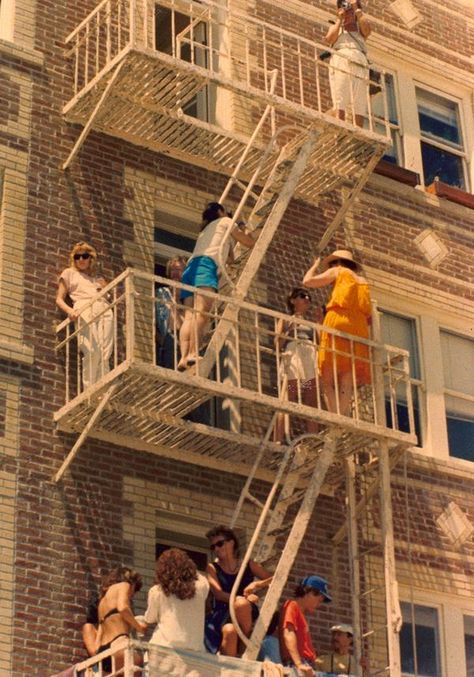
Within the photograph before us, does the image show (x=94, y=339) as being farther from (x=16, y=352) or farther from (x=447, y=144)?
(x=447, y=144)

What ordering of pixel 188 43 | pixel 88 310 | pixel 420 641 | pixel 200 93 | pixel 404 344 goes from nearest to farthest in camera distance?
pixel 88 310
pixel 420 641
pixel 188 43
pixel 200 93
pixel 404 344

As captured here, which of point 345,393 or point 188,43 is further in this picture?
point 188,43

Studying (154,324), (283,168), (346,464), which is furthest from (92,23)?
(346,464)

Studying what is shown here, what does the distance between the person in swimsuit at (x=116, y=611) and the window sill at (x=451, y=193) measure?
879 centimetres

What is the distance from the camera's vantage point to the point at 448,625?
22.2m

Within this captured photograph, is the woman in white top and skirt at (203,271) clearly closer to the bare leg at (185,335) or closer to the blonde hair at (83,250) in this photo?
the bare leg at (185,335)

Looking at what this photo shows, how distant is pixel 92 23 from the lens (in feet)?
74.7

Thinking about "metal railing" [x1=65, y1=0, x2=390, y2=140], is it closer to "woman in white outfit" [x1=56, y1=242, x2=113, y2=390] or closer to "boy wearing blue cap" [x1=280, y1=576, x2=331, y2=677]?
"woman in white outfit" [x1=56, y1=242, x2=113, y2=390]

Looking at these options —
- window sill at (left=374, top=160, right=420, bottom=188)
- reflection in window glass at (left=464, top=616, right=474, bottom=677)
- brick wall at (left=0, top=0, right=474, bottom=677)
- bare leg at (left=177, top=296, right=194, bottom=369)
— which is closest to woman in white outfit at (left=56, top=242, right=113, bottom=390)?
brick wall at (left=0, top=0, right=474, bottom=677)

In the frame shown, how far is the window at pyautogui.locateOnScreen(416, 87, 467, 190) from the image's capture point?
2620 centimetres

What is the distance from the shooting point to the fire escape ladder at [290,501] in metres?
19.7

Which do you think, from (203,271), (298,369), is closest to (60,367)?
(203,271)

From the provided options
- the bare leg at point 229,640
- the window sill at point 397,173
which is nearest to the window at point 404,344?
the window sill at point 397,173

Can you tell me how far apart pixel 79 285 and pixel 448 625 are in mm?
5883
